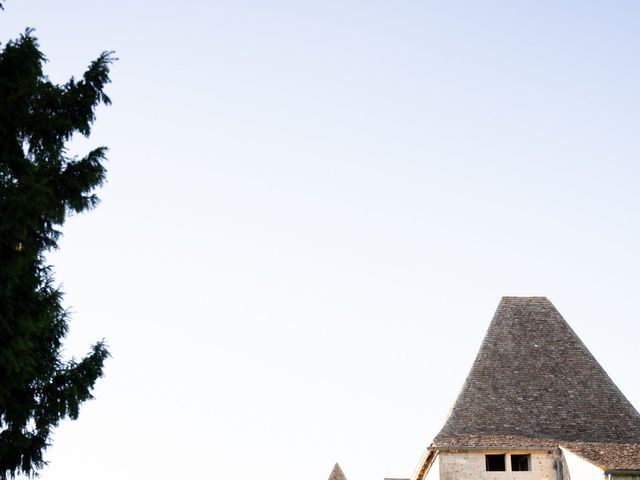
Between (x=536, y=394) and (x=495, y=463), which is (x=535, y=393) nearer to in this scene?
(x=536, y=394)

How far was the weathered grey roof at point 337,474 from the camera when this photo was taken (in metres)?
35.5

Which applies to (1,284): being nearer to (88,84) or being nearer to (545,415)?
(88,84)

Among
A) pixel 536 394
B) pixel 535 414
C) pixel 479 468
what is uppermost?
pixel 536 394

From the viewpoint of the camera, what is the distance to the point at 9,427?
13.6 meters

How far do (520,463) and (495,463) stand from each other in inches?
30.9

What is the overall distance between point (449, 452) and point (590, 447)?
13.5 feet

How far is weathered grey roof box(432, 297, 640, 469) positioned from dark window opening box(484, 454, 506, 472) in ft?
2.12

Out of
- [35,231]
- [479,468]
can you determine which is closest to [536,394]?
[479,468]

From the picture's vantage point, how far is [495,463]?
80.6 ft

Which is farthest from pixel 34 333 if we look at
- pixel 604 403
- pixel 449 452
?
pixel 604 403

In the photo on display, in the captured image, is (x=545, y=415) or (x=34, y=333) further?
(x=545, y=415)

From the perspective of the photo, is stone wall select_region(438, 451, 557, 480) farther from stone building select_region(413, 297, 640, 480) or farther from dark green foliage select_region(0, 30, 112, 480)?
dark green foliage select_region(0, 30, 112, 480)

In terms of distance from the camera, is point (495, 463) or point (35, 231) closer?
point (35, 231)

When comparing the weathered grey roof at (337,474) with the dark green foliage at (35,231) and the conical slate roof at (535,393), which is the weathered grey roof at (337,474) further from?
the dark green foliage at (35,231)
